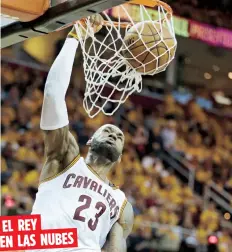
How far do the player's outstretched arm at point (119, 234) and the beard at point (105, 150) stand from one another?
0.78 ft

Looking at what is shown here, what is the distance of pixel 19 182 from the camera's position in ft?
21.2

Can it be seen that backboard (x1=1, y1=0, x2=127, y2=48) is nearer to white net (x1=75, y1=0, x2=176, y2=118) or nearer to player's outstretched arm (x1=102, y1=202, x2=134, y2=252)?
white net (x1=75, y1=0, x2=176, y2=118)

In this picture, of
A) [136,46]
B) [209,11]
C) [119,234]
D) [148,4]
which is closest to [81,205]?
[119,234]

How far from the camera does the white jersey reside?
278 centimetres

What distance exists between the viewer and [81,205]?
111 inches

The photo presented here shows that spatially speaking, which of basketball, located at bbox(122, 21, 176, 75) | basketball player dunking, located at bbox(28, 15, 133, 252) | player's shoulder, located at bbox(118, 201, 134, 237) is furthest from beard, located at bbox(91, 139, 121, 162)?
basketball, located at bbox(122, 21, 176, 75)

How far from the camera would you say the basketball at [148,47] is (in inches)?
117

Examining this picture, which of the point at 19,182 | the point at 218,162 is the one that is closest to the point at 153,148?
the point at 218,162

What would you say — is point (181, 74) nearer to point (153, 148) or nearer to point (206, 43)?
point (206, 43)

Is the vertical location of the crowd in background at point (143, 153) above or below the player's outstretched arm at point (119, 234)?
below

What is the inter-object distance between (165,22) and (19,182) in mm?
3665

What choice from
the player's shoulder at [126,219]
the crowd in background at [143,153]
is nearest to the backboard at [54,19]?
the player's shoulder at [126,219]

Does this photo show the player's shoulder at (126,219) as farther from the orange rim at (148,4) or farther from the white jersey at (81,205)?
the orange rim at (148,4)

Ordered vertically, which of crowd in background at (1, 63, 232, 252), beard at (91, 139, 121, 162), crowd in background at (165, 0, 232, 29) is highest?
beard at (91, 139, 121, 162)
